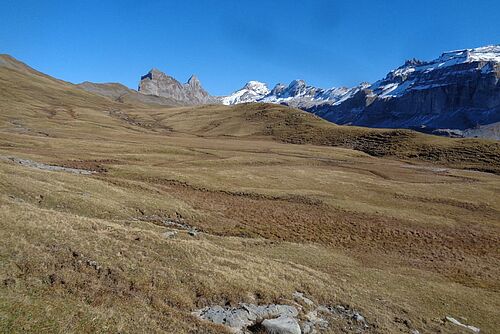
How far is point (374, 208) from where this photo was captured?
5488cm

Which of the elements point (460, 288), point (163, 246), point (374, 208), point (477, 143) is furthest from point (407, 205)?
point (477, 143)

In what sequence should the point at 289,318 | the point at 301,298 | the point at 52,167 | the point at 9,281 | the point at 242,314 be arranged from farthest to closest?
the point at 52,167
the point at 301,298
the point at 289,318
the point at 242,314
the point at 9,281

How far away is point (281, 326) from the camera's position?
18.9m

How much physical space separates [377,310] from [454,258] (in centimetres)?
1986

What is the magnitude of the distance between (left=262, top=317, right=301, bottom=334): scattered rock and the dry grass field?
2.51 meters

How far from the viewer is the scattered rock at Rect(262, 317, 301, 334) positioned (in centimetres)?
1864

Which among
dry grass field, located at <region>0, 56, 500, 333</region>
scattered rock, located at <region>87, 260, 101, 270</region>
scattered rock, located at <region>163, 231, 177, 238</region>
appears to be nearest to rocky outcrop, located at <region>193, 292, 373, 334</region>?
dry grass field, located at <region>0, 56, 500, 333</region>

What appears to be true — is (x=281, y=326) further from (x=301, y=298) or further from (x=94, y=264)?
(x=94, y=264)

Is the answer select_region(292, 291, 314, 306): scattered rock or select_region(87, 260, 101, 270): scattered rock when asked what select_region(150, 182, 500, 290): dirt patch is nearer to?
select_region(292, 291, 314, 306): scattered rock

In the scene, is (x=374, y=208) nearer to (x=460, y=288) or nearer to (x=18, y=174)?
(x=460, y=288)

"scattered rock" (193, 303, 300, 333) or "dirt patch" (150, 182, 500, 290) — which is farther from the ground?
"scattered rock" (193, 303, 300, 333)

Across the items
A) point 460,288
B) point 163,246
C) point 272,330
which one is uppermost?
point 163,246

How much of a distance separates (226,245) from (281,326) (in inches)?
579

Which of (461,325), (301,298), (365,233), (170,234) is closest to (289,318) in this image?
(301,298)
